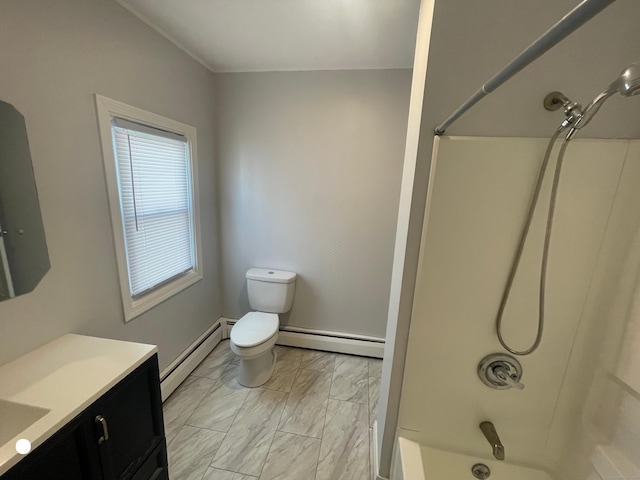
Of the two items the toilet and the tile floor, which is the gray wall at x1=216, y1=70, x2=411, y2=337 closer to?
the toilet

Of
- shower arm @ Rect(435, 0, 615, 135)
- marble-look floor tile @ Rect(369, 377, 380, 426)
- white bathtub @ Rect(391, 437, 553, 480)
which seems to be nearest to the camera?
shower arm @ Rect(435, 0, 615, 135)

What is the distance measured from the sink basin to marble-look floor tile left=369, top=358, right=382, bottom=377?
1.98m

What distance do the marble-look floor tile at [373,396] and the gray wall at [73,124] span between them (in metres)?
1.56

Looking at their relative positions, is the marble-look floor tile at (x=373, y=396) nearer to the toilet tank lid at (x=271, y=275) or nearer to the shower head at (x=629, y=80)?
the toilet tank lid at (x=271, y=275)

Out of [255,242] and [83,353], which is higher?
[255,242]

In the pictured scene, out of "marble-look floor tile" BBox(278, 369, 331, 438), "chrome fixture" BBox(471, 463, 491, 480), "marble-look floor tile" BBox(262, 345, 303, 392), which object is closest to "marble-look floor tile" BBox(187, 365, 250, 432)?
"marble-look floor tile" BBox(262, 345, 303, 392)

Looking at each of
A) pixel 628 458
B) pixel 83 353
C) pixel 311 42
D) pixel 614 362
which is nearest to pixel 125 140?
pixel 83 353

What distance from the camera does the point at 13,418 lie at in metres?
0.85

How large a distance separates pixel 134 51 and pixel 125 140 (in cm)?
48

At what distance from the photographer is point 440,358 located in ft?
3.52

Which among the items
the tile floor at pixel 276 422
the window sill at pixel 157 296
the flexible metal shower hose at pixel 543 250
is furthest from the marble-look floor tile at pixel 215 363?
the flexible metal shower hose at pixel 543 250

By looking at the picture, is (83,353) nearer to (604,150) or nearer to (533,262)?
(533,262)

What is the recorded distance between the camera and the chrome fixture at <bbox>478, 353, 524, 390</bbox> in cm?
103

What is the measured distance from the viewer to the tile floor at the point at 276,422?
4.76ft
